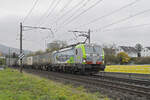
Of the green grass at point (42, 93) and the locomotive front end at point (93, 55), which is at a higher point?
the locomotive front end at point (93, 55)

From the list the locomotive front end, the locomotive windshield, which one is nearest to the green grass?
the locomotive front end

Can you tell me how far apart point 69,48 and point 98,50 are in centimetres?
380

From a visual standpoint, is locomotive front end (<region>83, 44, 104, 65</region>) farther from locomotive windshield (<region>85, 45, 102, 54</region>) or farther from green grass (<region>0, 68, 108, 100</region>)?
green grass (<region>0, 68, 108, 100</region>)

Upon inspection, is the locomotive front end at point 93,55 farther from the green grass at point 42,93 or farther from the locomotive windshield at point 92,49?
the green grass at point 42,93

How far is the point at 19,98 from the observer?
7.00 meters

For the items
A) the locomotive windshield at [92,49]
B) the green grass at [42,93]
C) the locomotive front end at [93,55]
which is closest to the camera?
the green grass at [42,93]

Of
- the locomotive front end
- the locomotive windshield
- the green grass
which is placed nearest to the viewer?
the green grass

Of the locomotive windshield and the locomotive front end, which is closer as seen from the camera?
the locomotive front end

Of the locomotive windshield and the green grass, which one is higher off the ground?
the locomotive windshield

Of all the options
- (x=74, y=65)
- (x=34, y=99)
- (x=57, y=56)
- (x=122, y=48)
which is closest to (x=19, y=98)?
(x=34, y=99)

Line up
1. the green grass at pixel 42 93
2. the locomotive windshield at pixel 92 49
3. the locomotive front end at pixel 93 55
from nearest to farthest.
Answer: the green grass at pixel 42 93 < the locomotive front end at pixel 93 55 < the locomotive windshield at pixel 92 49

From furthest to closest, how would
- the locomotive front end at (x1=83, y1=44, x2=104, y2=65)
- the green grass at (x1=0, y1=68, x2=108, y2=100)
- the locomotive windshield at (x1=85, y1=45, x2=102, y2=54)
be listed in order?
the locomotive windshield at (x1=85, y1=45, x2=102, y2=54), the locomotive front end at (x1=83, y1=44, x2=104, y2=65), the green grass at (x1=0, y1=68, x2=108, y2=100)

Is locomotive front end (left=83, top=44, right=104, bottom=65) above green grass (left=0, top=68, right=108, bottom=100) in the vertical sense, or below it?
above

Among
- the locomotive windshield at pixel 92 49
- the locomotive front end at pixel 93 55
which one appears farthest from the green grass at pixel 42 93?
the locomotive windshield at pixel 92 49
